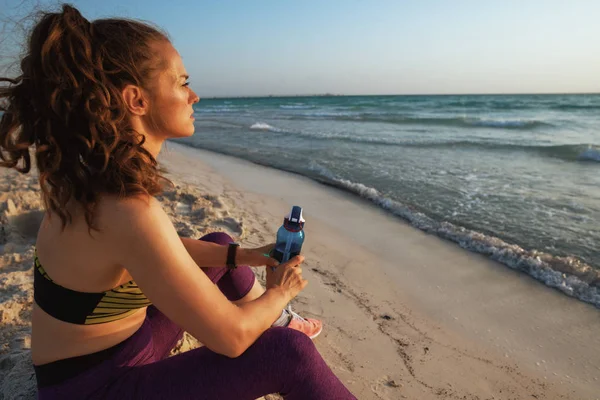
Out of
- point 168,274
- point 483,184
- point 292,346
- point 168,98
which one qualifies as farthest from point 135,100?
point 483,184

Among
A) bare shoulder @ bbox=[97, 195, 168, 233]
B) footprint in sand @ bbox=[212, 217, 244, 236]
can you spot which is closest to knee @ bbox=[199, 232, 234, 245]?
bare shoulder @ bbox=[97, 195, 168, 233]

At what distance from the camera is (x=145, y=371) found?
142 centimetres

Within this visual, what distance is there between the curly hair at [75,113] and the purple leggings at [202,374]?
54 centimetres

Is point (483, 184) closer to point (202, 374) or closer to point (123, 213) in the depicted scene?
point (202, 374)

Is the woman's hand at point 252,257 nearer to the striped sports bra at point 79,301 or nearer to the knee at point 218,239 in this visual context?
the knee at point 218,239

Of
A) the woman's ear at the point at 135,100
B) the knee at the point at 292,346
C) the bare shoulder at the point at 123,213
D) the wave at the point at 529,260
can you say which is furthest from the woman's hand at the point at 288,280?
the wave at the point at 529,260

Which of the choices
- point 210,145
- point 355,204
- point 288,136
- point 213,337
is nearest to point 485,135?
point 288,136

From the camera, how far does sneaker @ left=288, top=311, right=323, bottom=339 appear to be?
255 cm

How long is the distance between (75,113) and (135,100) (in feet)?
0.71

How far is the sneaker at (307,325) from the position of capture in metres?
2.55

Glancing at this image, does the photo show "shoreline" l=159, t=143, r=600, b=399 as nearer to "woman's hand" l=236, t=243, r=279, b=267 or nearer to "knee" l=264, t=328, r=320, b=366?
"woman's hand" l=236, t=243, r=279, b=267

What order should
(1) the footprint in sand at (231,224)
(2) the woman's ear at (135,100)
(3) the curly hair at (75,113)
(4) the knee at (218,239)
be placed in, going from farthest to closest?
1. (1) the footprint in sand at (231,224)
2. (4) the knee at (218,239)
3. (2) the woman's ear at (135,100)
4. (3) the curly hair at (75,113)

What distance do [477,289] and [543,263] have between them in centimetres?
82

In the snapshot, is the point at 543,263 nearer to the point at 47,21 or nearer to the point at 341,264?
the point at 341,264
